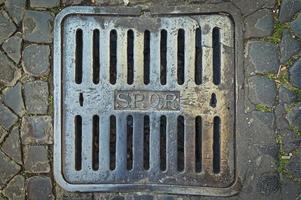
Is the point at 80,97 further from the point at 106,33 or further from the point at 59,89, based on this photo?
the point at 106,33

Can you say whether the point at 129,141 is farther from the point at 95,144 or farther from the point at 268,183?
the point at 268,183

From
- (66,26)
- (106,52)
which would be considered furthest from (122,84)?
(66,26)

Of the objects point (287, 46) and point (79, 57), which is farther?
point (79, 57)

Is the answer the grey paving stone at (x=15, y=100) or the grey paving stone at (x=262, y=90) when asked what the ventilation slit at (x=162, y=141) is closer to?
the grey paving stone at (x=262, y=90)

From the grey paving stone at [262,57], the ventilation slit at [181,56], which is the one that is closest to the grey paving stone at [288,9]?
the grey paving stone at [262,57]

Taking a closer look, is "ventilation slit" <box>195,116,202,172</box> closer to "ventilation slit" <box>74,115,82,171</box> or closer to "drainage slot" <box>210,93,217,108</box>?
"drainage slot" <box>210,93,217,108</box>

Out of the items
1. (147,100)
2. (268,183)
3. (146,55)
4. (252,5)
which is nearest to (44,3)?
(146,55)

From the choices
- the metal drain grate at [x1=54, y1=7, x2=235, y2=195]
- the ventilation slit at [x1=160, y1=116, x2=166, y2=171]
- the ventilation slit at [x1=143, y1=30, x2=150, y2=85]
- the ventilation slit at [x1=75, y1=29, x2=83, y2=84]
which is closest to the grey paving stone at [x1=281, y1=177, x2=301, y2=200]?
the metal drain grate at [x1=54, y1=7, x2=235, y2=195]
